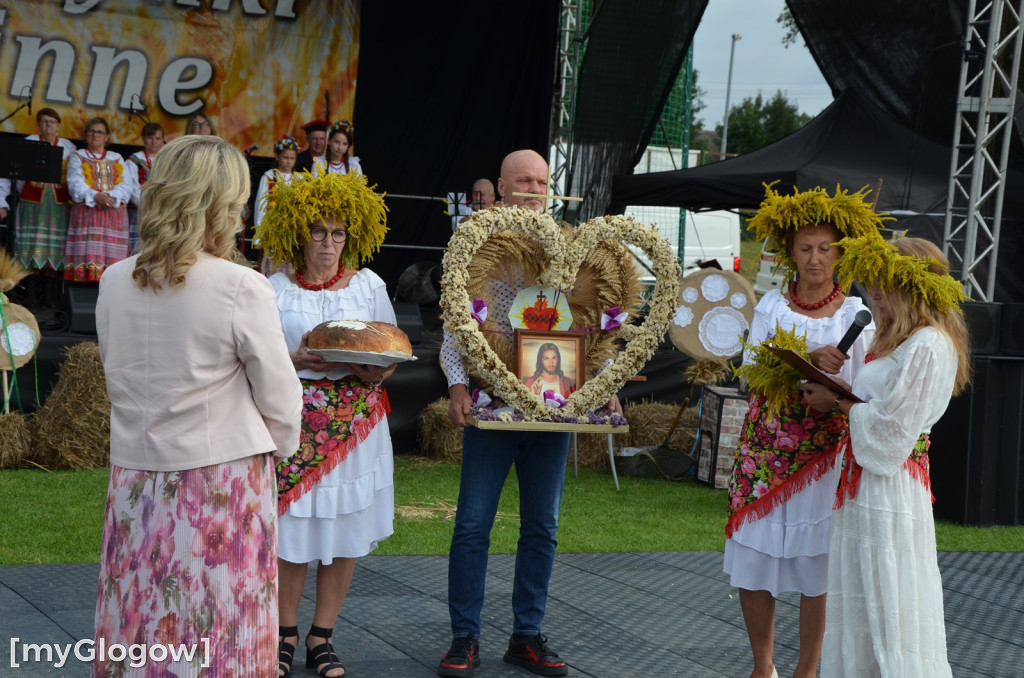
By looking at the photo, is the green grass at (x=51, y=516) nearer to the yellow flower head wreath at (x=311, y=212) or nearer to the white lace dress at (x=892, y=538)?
the yellow flower head wreath at (x=311, y=212)

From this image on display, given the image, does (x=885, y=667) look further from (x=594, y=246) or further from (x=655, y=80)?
(x=655, y=80)

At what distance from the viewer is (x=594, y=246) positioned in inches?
158

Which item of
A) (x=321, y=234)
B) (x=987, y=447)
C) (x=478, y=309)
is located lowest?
(x=987, y=447)

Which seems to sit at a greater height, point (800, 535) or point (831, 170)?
point (831, 170)

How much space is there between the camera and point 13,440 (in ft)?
24.1

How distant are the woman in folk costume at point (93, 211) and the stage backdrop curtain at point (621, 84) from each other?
14.4 feet

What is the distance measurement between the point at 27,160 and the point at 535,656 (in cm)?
713

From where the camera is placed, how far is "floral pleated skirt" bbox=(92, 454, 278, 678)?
8.62 feet

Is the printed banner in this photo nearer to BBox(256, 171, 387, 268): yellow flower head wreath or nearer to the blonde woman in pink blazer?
BBox(256, 171, 387, 268): yellow flower head wreath

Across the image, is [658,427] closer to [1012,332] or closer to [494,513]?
[1012,332]

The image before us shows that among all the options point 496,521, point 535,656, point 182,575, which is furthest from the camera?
point 496,521

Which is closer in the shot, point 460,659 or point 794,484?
point 794,484

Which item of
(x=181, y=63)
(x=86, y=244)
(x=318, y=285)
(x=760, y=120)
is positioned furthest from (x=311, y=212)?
(x=760, y=120)

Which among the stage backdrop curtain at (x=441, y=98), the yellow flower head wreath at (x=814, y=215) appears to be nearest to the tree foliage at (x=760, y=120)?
the stage backdrop curtain at (x=441, y=98)
